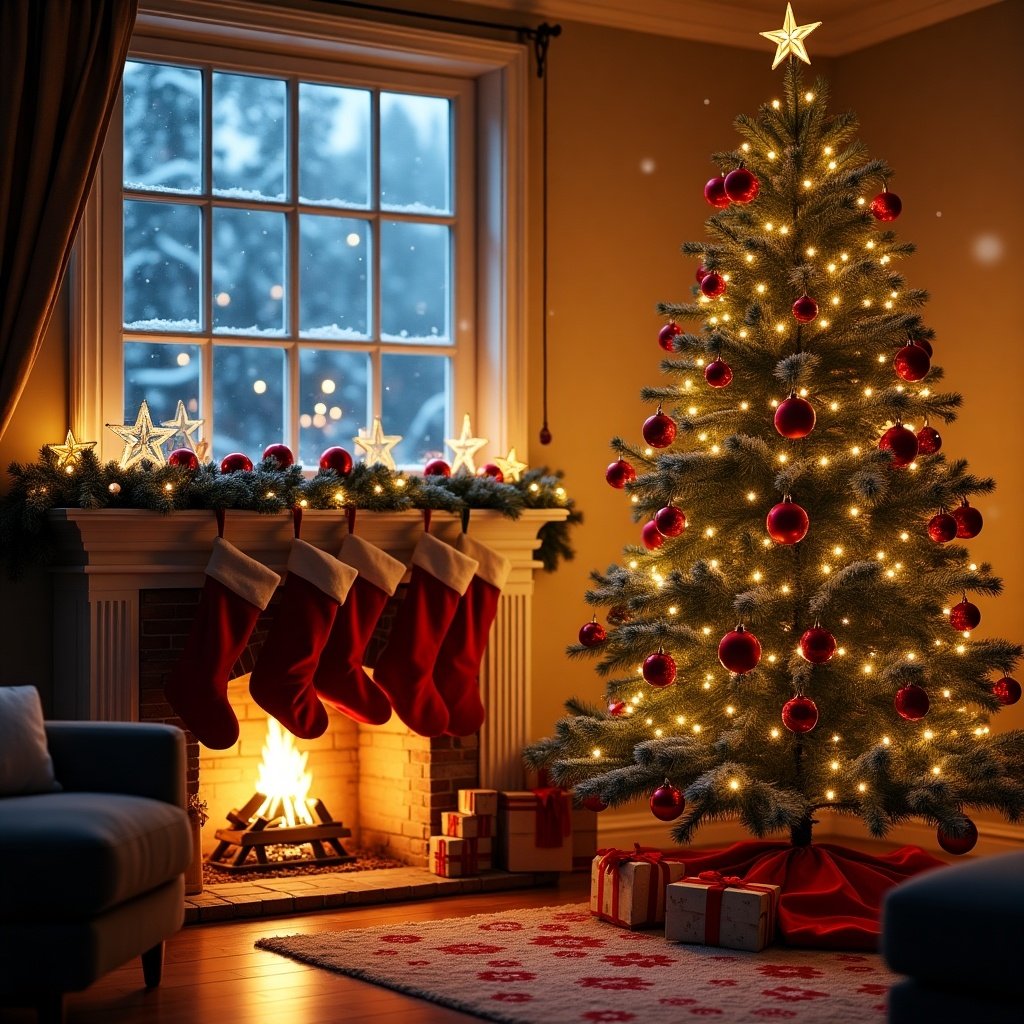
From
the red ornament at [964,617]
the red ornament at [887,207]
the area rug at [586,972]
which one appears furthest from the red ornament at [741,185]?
the area rug at [586,972]

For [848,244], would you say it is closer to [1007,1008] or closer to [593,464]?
[593,464]

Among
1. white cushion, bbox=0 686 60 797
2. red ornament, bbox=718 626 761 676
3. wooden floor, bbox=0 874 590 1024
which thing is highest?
red ornament, bbox=718 626 761 676

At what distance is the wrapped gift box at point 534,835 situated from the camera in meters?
4.83

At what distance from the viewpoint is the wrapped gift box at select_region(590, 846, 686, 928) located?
4.15 meters

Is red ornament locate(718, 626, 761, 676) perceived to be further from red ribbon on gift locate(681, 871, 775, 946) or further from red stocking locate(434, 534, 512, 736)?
red stocking locate(434, 534, 512, 736)

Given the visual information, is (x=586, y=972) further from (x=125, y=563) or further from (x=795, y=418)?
(x=125, y=563)

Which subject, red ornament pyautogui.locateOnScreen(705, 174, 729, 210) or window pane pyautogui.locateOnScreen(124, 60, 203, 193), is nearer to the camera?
red ornament pyautogui.locateOnScreen(705, 174, 729, 210)

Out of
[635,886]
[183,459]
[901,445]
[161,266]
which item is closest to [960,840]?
[635,886]

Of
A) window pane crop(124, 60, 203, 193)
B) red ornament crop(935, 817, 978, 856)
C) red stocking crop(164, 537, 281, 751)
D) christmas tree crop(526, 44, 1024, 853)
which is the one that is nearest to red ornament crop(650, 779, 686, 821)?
christmas tree crop(526, 44, 1024, 853)

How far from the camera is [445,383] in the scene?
5.39 metres

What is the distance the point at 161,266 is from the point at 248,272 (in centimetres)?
28

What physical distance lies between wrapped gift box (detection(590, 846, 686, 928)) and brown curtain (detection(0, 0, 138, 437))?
2052mm

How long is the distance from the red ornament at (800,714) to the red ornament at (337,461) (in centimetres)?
156

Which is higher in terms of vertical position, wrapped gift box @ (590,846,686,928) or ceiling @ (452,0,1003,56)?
ceiling @ (452,0,1003,56)
